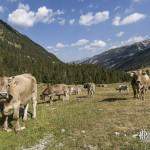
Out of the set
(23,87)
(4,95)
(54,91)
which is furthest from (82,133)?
(54,91)

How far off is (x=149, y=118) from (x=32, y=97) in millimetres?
7987

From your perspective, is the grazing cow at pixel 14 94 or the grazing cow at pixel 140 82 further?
the grazing cow at pixel 140 82

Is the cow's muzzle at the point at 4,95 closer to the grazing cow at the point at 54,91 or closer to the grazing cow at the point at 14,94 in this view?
the grazing cow at the point at 14,94

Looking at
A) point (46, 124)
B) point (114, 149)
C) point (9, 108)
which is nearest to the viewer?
point (114, 149)

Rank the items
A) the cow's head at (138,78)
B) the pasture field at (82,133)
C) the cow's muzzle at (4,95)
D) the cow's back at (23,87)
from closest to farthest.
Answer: the pasture field at (82,133) → the cow's muzzle at (4,95) → the cow's back at (23,87) → the cow's head at (138,78)

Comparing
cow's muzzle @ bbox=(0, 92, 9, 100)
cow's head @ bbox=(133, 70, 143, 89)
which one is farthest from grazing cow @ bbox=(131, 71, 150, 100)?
cow's muzzle @ bbox=(0, 92, 9, 100)

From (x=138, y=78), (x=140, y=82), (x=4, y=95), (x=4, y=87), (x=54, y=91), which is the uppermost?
(x=138, y=78)

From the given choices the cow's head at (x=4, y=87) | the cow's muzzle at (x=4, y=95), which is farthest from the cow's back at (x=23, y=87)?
the cow's muzzle at (x=4, y=95)

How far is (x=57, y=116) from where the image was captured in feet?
86.3

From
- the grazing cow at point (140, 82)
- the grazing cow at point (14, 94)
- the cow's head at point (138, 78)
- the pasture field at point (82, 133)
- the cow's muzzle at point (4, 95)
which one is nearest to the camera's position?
the pasture field at point (82, 133)

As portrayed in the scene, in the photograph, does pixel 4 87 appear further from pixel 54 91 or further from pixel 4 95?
pixel 54 91

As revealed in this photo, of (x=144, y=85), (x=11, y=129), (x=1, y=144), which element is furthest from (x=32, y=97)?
(x=144, y=85)

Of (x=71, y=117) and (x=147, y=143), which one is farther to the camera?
(x=71, y=117)

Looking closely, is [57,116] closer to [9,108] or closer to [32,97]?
[32,97]
